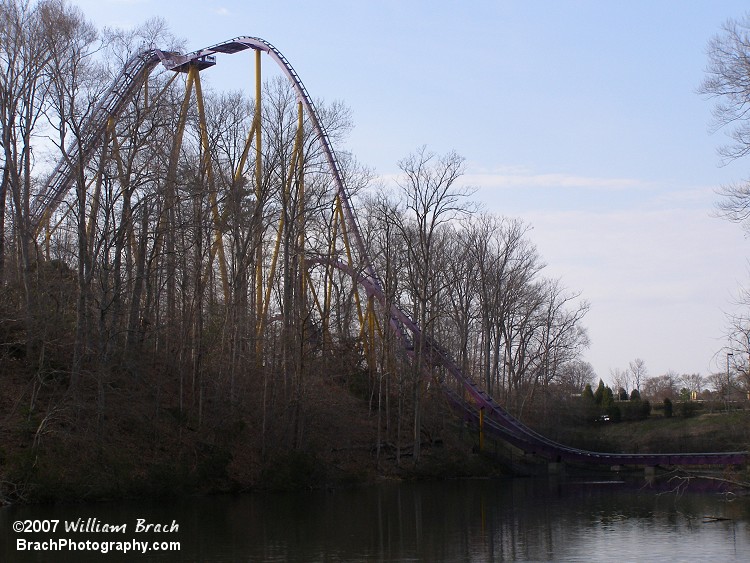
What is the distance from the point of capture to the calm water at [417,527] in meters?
13.3

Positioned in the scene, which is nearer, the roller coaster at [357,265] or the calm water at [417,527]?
the calm water at [417,527]

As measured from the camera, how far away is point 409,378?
35969mm

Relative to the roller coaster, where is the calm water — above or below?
below

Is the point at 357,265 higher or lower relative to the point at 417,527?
higher

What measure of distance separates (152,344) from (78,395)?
25.1 feet

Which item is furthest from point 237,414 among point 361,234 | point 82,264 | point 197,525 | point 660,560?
point 660,560

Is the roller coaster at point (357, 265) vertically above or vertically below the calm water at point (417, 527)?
above

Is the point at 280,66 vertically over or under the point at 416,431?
over

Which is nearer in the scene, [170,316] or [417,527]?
[417,527]

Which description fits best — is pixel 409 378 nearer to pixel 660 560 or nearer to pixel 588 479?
pixel 588 479

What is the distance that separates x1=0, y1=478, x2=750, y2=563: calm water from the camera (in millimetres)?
13344

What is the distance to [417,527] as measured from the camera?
1714 cm

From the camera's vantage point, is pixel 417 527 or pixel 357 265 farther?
pixel 357 265

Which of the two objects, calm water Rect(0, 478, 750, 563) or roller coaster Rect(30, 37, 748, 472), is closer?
calm water Rect(0, 478, 750, 563)
